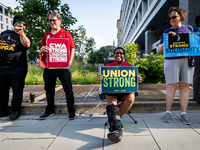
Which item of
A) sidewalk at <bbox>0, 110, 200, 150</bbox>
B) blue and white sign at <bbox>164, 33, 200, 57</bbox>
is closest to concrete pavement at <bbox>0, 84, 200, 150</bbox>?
sidewalk at <bbox>0, 110, 200, 150</bbox>

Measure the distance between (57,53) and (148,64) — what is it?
499 cm

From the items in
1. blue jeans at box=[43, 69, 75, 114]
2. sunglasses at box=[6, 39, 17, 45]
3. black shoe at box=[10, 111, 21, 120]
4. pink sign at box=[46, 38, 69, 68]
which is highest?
sunglasses at box=[6, 39, 17, 45]

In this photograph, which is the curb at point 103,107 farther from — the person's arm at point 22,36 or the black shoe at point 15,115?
the person's arm at point 22,36

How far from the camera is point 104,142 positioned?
2.31 meters

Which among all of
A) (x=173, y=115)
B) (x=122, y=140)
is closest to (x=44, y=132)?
(x=122, y=140)

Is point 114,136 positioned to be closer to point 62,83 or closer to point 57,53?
point 62,83

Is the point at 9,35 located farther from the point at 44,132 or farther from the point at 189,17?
the point at 189,17

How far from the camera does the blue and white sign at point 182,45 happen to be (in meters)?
2.92

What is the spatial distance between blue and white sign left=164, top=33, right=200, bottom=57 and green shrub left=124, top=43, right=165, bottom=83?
139 inches

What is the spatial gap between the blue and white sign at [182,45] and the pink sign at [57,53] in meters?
2.09

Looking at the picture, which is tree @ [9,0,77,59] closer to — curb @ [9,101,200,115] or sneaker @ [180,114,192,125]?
curb @ [9,101,200,115]

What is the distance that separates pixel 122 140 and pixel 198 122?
5.52ft

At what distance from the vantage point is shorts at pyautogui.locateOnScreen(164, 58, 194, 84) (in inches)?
118

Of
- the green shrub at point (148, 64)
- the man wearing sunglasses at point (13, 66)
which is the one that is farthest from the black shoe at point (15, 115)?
the green shrub at point (148, 64)
